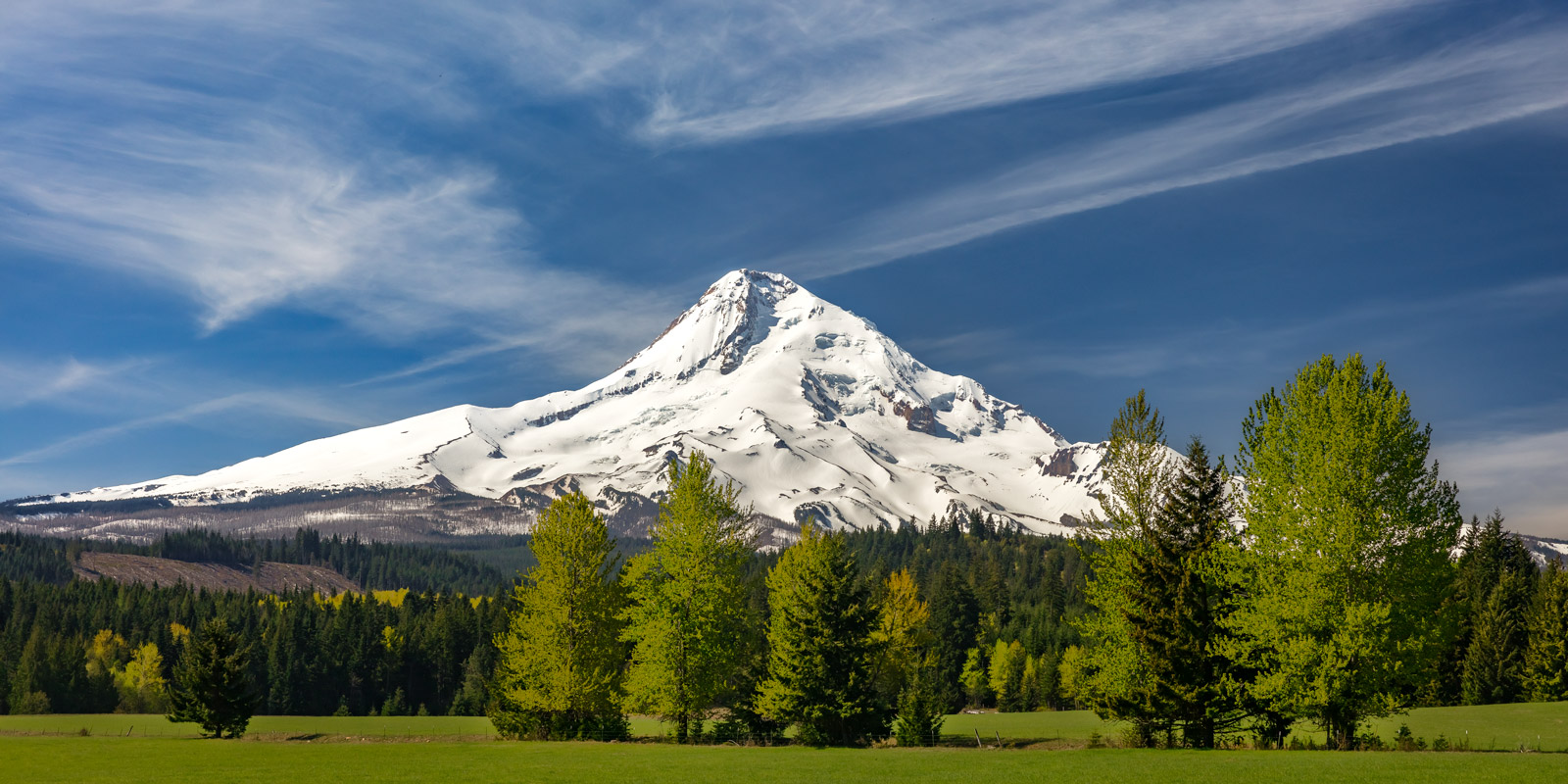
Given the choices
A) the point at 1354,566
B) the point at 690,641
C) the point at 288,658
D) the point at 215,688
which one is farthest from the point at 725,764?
the point at 288,658

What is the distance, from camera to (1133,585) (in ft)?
150

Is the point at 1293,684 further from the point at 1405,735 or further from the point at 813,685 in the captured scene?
the point at 813,685

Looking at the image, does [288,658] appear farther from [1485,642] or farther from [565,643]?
[1485,642]

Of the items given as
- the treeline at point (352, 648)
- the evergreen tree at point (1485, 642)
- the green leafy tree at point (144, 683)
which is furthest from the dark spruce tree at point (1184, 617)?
the green leafy tree at point (144, 683)

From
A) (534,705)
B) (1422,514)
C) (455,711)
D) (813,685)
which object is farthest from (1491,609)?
(455,711)

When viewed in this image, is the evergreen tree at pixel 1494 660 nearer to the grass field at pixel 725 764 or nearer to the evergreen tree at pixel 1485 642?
the evergreen tree at pixel 1485 642

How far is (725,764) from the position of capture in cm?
4381

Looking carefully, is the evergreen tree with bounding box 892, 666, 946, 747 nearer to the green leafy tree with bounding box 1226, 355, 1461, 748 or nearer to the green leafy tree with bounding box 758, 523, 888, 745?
the green leafy tree with bounding box 758, 523, 888, 745

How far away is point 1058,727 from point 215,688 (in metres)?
58.4

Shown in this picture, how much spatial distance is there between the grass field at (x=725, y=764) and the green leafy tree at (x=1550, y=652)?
4863 centimetres

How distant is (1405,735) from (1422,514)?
11.6 metres

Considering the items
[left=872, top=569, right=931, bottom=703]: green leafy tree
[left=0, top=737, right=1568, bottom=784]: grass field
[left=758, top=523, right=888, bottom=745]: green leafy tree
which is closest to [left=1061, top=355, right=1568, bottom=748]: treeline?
[left=0, top=737, right=1568, bottom=784]: grass field

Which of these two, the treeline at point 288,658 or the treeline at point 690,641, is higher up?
the treeline at point 690,641

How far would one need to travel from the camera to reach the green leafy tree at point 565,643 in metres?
58.3
